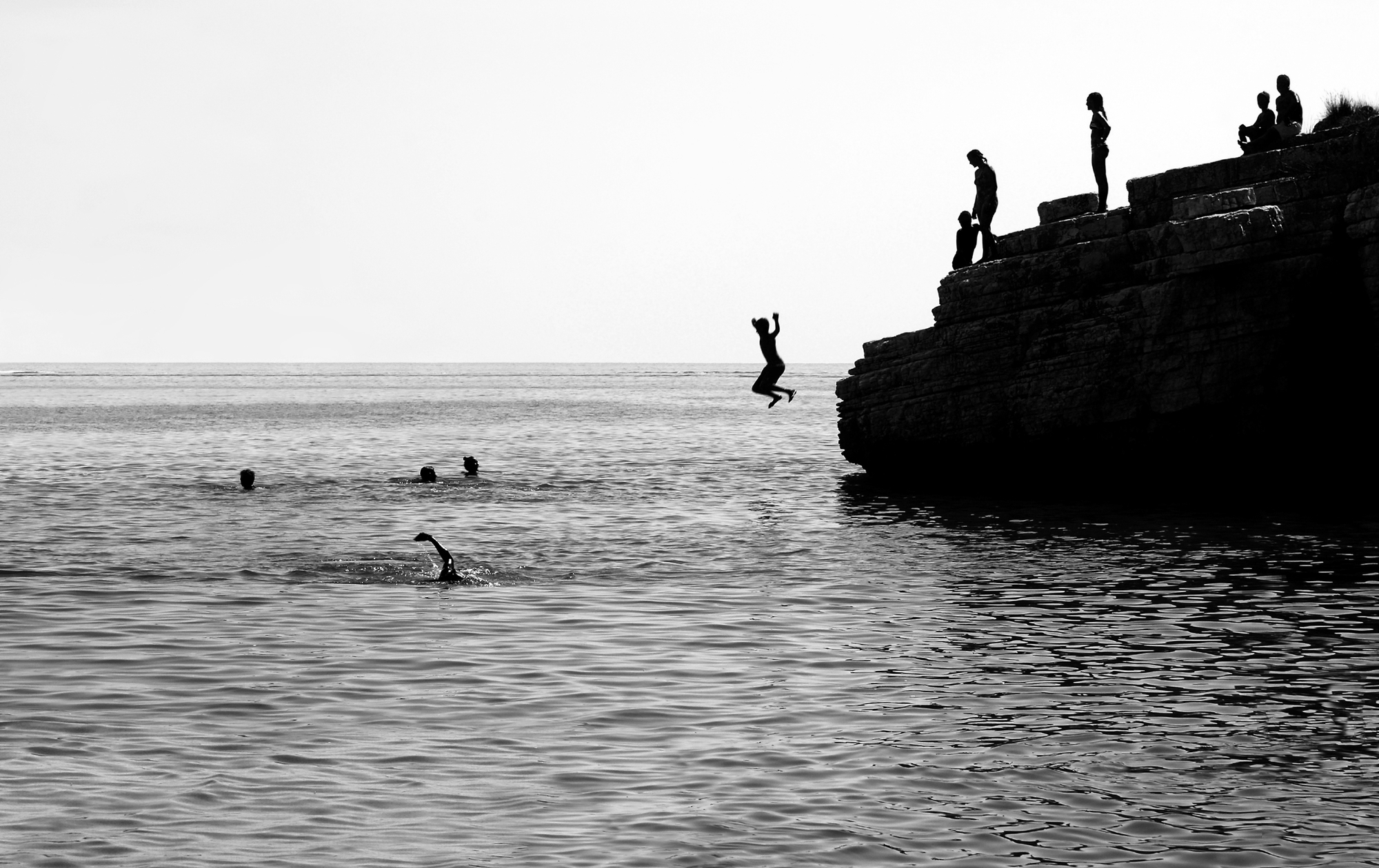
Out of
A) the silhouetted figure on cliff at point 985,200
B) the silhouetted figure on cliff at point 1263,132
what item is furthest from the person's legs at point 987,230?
the silhouetted figure on cliff at point 1263,132

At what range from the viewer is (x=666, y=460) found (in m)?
54.6

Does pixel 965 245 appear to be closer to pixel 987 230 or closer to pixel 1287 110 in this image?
pixel 987 230

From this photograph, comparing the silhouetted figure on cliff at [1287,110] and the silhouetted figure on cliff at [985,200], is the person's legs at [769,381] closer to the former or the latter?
the silhouetted figure on cliff at [985,200]

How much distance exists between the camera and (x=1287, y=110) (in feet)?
112

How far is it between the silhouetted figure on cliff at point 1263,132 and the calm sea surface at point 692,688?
28.6 ft

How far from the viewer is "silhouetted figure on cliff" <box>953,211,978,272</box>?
38469 millimetres

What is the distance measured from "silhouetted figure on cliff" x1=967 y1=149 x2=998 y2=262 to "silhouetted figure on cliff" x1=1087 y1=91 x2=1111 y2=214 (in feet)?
8.04

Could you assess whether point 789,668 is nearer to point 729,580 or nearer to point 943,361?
point 729,580

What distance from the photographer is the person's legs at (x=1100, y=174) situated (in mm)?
33625

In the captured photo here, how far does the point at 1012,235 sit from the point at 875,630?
20816 mm

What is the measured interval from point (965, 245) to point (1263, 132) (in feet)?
26.2

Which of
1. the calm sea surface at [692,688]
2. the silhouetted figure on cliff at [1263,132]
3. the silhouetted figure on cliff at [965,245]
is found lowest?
the calm sea surface at [692,688]

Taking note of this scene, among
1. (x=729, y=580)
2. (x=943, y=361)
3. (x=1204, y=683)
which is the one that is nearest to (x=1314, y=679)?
(x=1204, y=683)

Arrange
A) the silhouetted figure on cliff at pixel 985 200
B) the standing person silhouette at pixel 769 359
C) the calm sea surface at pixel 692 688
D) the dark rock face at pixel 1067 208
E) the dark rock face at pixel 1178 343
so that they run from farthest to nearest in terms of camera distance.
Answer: the dark rock face at pixel 1067 208 → the silhouetted figure on cliff at pixel 985 200 → the dark rock face at pixel 1178 343 → the standing person silhouette at pixel 769 359 → the calm sea surface at pixel 692 688
